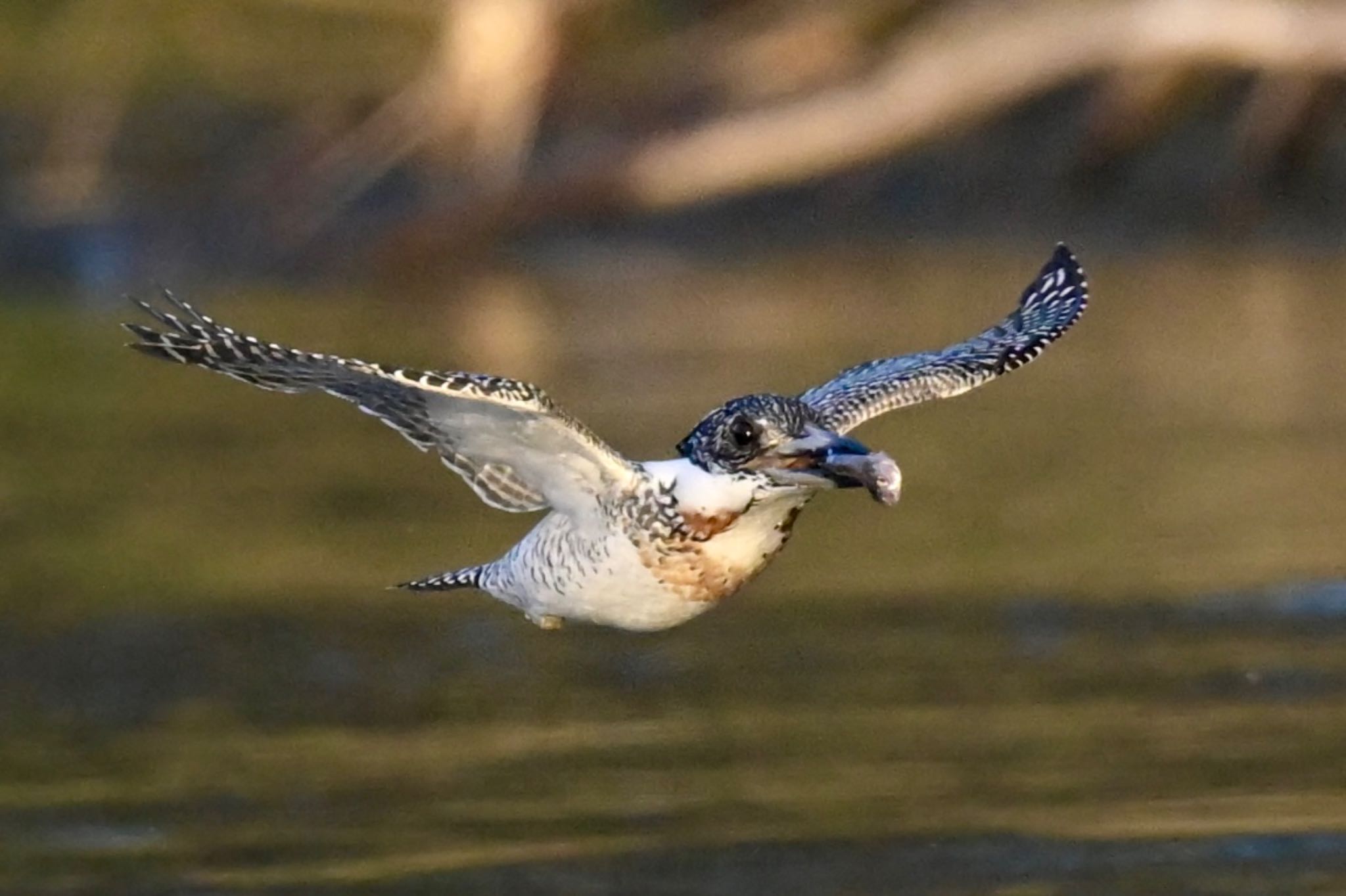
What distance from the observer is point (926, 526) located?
43.9 ft

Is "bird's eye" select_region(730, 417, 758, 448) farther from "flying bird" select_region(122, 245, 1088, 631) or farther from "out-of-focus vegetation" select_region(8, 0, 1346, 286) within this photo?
"out-of-focus vegetation" select_region(8, 0, 1346, 286)

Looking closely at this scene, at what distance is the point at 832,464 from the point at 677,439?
7992mm

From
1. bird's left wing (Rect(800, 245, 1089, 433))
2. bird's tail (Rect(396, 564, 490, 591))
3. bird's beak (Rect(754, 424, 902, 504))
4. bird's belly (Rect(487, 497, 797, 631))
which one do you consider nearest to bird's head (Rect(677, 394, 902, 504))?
bird's beak (Rect(754, 424, 902, 504))

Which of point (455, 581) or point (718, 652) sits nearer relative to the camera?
point (455, 581)

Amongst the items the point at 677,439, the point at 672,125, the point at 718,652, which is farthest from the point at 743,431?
the point at 672,125

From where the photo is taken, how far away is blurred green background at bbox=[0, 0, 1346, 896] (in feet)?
29.7

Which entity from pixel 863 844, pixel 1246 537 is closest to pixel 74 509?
pixel 1246 537

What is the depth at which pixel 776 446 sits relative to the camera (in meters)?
6.96

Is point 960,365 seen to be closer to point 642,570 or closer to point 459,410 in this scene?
point 642,570

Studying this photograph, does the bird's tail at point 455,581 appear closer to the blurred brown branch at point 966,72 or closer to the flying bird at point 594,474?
the flying bird at point 594,474

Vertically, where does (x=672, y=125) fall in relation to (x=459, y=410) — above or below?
above

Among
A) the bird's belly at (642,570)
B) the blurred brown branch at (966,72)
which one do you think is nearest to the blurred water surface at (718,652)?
the bird's belly at (642,570)

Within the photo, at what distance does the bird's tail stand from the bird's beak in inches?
46.9

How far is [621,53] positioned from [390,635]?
14.4 metres
